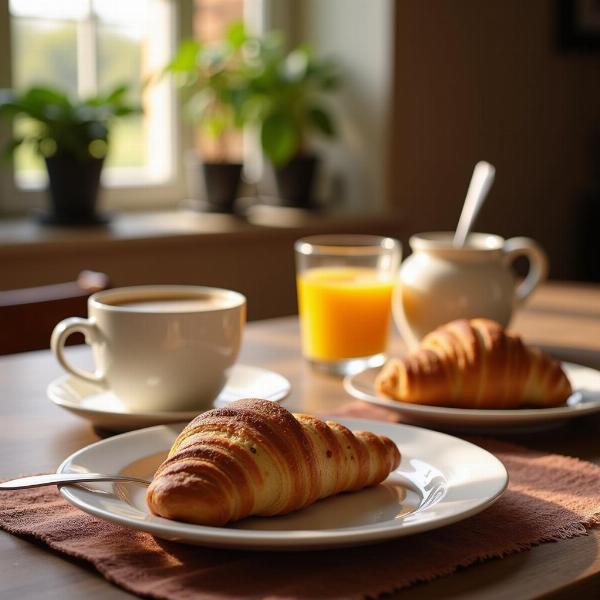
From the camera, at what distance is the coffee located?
0.98 meters

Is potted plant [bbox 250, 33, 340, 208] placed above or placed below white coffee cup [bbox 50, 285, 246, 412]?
above

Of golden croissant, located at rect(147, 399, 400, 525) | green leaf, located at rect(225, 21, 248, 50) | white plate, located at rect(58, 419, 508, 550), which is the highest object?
green leaf, located at rect(225, 21, 248, 50)

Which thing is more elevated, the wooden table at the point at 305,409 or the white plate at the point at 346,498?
the white plate at the point at 346,498

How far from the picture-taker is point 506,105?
3533 millimetres

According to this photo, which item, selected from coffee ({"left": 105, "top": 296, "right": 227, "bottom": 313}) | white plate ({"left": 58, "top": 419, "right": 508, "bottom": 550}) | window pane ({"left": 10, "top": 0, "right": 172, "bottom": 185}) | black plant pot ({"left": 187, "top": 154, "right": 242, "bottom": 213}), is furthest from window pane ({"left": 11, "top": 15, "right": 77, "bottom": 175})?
white plate ({"left": 58, "top": 419, "right": 508, "bottom": 550})

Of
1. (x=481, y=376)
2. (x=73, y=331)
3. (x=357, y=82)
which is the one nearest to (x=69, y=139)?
(x=357, y=82)

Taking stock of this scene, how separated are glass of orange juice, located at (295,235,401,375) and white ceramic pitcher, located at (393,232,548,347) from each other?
0.03 m

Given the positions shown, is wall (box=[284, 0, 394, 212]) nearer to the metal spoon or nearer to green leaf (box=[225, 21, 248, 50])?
green leaf (box=[225, 21, 248, 50])

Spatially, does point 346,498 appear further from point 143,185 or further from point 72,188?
point 143,185

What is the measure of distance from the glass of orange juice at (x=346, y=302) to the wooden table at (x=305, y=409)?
46 millimetres

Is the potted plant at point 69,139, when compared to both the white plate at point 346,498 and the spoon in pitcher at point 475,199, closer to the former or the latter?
the spoon in pitcher at point 475,199

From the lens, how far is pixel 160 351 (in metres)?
0.91

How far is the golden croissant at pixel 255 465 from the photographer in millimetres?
604

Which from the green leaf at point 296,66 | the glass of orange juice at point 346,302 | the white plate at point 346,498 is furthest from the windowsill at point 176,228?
the white plate at point 346,498
